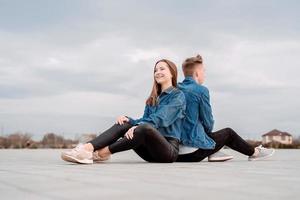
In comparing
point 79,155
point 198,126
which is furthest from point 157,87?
point 79,155

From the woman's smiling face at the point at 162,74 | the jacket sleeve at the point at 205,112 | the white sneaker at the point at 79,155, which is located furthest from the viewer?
the jacket sleeve at the point at 205,112

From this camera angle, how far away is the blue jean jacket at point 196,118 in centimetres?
577

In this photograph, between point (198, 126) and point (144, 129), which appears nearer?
point (144, 129)

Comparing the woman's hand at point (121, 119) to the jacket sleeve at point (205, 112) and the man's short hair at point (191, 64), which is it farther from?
the man's short hair at point (191, 64)

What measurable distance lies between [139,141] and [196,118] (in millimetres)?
872

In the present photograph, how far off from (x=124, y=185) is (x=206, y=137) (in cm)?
300

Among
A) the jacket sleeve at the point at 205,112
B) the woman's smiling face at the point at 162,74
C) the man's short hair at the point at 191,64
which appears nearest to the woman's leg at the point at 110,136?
the woman's smiling face at the point at 162,74

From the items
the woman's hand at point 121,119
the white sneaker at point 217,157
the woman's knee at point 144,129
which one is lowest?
the white sneaker at point 217,157

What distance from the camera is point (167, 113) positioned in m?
5.40

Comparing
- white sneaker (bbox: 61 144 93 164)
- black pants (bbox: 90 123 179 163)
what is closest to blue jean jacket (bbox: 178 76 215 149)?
black pants (bbox: 90 123 179 163)

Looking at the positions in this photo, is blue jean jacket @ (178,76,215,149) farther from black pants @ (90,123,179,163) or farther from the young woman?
black pants @ (90,123,179,163)

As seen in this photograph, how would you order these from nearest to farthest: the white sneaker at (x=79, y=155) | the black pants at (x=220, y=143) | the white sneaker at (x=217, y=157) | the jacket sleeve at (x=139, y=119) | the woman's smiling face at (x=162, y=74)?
1. the white sneaker at (x=79, y=155)
2. the jacket sleeve at (x=139, y=119)
3. the woman's smiling face at (x=162, y=74)
4. the black pants at (x=220, y=143)
5. the white sneaker at (x=217, y=157)

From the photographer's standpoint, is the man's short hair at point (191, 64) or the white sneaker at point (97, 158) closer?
the white sneaker at point (97, 158)

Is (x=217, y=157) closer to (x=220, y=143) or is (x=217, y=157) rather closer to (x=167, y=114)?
(x=220, y=143)
